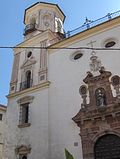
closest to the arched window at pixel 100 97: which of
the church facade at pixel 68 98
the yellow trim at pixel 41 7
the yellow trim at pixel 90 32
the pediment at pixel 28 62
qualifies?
the church facade at pixel 68 98

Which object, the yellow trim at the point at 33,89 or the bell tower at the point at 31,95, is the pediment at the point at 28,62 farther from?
the yellow trim at the point at 33,89

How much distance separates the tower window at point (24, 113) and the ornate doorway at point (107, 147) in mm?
5197

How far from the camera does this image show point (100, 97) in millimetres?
12742

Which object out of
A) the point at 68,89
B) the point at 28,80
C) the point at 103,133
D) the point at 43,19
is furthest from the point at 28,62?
the point at 103,133

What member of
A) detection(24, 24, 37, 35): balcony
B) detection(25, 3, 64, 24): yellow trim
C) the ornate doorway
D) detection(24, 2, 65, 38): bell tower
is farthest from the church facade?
detection(25, 3, 64, 24): yellow trim

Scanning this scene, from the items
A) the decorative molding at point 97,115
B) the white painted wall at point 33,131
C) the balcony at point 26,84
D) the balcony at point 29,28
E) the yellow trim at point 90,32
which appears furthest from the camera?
the balcony at point 29,28

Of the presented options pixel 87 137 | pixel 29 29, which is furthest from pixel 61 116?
pixel 29 29

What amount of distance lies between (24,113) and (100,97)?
5503 mm

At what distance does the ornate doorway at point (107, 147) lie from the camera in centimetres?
1137

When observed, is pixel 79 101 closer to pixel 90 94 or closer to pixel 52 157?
pixel 90 94

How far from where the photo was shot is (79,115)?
12.8 metres

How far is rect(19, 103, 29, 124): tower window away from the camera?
15.3 metres

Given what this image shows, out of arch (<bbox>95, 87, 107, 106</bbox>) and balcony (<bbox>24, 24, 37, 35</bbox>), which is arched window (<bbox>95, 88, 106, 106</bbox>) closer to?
arch (<bbox>95, 87, 107, 106</bbox>)

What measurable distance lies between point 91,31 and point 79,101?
4862 millimetres
